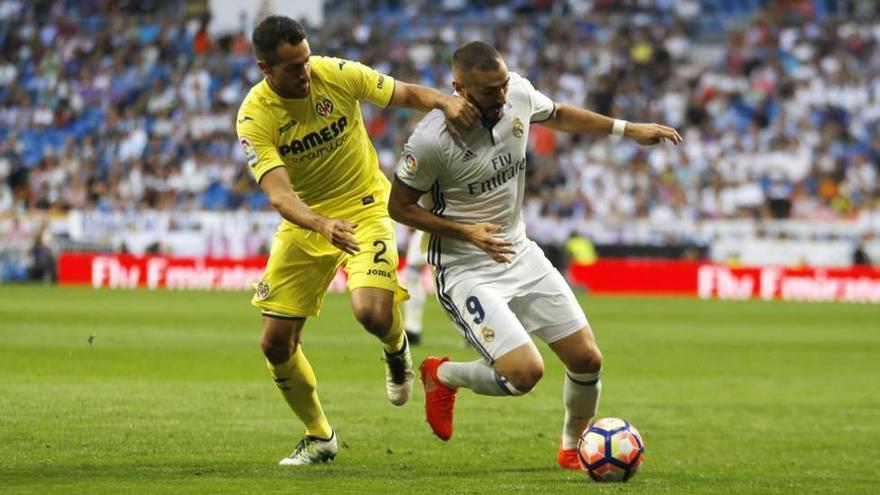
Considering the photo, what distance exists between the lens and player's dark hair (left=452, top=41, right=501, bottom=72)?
834cm

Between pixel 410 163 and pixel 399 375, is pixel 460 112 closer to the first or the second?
pixel 410 163

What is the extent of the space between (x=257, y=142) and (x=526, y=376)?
1997mm

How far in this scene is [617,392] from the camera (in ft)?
48.2

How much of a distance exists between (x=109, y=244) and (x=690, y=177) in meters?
13.6

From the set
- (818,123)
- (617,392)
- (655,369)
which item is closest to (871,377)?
(655,369)

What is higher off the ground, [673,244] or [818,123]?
[818,123]

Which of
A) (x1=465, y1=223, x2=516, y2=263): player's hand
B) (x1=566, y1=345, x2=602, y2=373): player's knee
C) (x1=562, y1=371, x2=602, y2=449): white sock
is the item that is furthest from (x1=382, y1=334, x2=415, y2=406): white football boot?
(x1=465, y1=223, x2=516, y2=263): player's hand

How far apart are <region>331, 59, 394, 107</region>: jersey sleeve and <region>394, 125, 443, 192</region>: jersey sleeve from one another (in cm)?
62

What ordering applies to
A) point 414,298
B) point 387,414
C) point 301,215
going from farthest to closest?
1. point 414,298
2. point 387,414
3. point 301,215

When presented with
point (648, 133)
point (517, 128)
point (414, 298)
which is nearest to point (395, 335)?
point (517, 128)

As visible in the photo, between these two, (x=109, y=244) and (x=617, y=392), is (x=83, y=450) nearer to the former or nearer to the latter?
(x=617, y=392)

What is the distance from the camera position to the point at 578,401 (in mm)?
9133

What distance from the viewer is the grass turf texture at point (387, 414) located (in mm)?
8617

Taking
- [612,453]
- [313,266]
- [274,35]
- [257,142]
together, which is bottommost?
[612,453]
